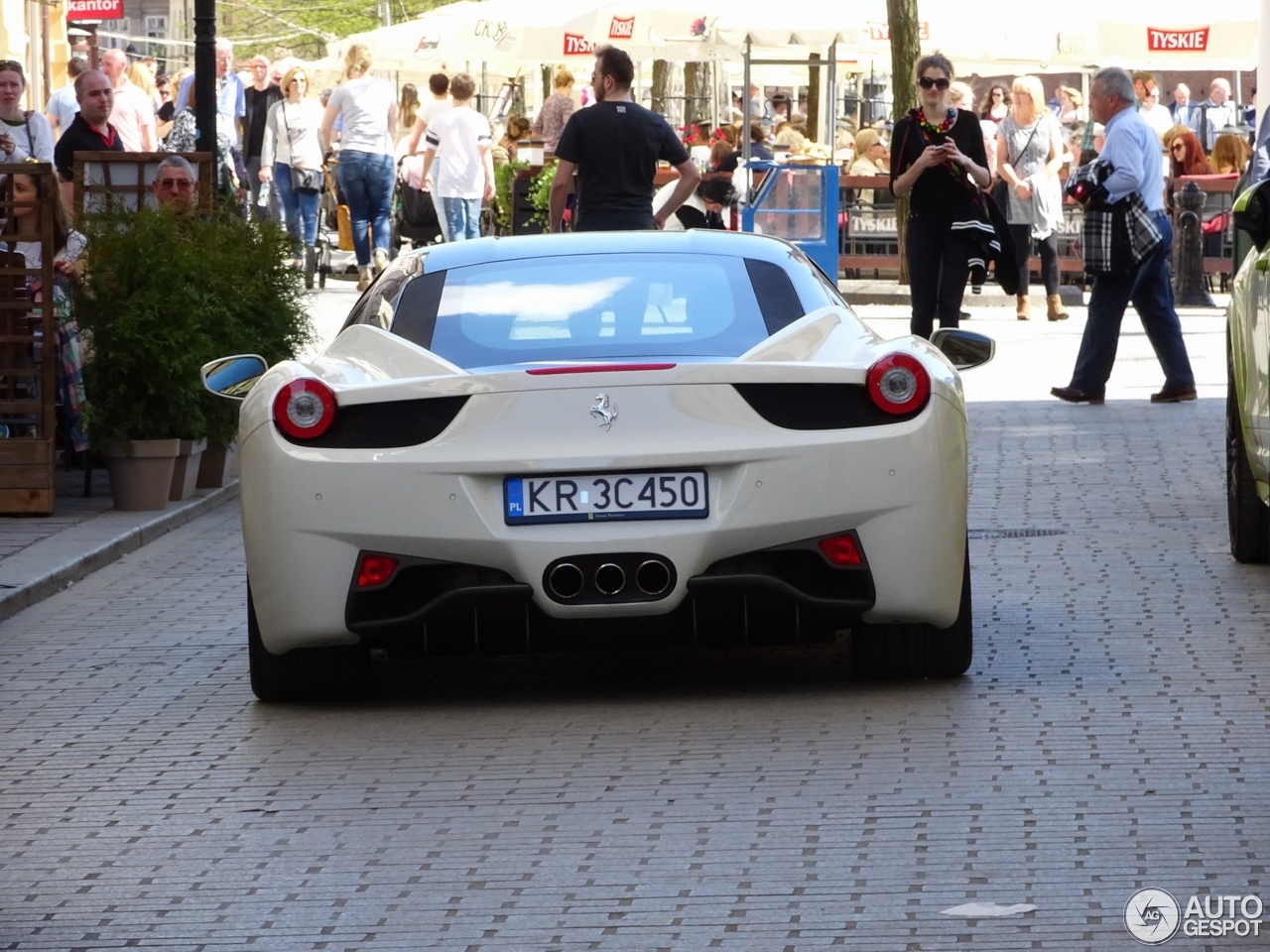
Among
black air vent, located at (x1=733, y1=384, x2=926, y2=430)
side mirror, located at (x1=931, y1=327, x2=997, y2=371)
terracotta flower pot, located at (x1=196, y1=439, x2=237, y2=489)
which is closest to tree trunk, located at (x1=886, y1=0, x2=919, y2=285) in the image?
terracotta flower pot, located at (x1=196, y1=439, x2=237, y2=489)

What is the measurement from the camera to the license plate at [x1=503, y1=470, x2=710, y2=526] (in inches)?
232

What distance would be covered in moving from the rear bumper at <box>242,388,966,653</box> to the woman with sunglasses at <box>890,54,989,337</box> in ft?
25.9

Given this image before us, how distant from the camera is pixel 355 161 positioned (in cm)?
2248

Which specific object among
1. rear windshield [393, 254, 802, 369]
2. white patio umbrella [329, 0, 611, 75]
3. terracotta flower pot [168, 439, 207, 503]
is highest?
white patio umbrella [329, 0, 611, 75]

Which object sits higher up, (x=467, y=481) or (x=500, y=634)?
(x=467, y=481)

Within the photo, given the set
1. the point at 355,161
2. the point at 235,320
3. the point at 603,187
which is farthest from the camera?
the point at 355,161

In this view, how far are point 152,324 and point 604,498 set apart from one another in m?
4.96

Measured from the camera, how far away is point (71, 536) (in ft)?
31.7

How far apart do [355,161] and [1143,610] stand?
1581 centimetres

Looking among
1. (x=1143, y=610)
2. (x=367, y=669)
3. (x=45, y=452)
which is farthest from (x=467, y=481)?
(x=45, y=452)

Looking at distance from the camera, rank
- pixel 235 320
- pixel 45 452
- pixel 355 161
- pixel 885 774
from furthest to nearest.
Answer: pixel 355 161, pixel 235 320, pixel 45 452, pixel 885 774

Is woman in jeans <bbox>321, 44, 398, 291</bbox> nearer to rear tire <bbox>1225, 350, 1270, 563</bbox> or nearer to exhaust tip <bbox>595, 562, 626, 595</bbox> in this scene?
rear tire <bbox>1225, 350, 1270, 563</bbox>

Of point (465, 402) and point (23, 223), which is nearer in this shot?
point (465, 402)

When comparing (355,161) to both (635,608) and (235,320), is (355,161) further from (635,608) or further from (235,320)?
(635,608)
